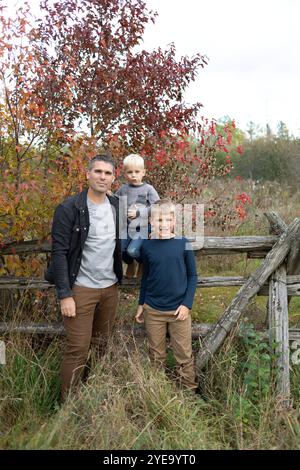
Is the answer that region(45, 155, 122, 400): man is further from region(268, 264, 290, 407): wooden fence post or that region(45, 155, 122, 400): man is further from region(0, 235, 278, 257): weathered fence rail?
region(268, 264, 290, 407): wooden fence post

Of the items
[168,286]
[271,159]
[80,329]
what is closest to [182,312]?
[168,286]

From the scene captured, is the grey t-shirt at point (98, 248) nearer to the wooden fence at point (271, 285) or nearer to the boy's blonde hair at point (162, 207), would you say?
the boy's blonde hair at point (162, 207)

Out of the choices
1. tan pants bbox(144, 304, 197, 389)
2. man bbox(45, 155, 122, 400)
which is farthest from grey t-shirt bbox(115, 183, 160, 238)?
tan pants bbox(144, 304, 197, 389)

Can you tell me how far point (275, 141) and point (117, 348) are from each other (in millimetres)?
12565

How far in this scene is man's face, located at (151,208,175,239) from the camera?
3.48 metres

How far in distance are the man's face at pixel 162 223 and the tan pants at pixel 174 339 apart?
23.5 inches

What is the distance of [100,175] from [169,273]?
916 mm

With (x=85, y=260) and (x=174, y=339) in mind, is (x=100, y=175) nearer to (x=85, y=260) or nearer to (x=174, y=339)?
(x=85, y=260)

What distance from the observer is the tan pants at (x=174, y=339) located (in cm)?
359

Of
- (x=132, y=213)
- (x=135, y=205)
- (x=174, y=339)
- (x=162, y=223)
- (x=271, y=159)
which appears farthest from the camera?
(x=271, y=159)

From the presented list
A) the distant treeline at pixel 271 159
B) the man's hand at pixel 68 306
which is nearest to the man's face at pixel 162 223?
the man's hand at pixel 68 306

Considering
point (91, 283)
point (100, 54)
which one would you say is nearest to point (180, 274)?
point (91, 283)

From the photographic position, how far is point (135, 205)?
153 inches
